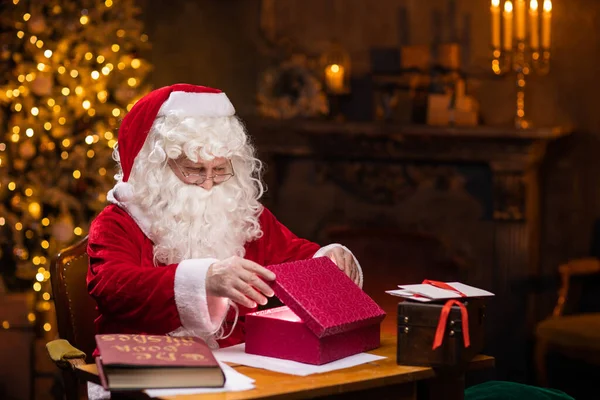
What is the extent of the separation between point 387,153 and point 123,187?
9.70ft

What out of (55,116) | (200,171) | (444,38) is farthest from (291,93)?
(200,171)

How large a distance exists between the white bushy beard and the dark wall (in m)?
2.80

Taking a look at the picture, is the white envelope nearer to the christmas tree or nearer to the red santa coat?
the red santa coat

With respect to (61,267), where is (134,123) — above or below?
above

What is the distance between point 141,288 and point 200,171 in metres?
0.46

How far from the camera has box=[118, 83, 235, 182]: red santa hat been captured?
2.89 meters

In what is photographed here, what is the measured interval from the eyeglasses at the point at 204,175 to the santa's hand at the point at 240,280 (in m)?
0.46

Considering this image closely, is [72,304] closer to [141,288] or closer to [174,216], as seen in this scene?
[174,216]

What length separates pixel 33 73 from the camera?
5.22 meters

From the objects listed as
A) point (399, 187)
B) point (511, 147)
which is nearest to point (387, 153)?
point (399, 187)

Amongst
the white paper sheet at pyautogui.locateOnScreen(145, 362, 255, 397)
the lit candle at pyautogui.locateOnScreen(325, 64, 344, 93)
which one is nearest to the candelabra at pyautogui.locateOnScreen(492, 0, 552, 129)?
the lit candle at pyautogui.locateOnScreen(325, 64, 344, 93)

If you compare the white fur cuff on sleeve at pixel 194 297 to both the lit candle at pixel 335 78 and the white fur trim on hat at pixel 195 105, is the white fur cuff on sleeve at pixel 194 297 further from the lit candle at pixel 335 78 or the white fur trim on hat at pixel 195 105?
the lit candle at pixel 335 78

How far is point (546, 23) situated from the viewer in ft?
16.4

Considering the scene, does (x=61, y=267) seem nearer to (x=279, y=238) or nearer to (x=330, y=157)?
(x=279, y=238)
